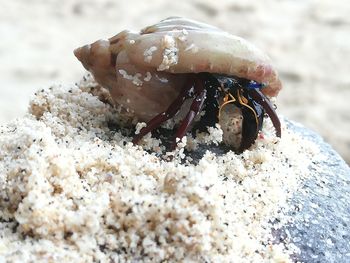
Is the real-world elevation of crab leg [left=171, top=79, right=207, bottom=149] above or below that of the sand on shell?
above

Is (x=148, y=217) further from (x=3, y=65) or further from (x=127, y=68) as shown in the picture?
(x=3, y=65)

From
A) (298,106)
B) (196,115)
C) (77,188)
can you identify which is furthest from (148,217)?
(298,106)

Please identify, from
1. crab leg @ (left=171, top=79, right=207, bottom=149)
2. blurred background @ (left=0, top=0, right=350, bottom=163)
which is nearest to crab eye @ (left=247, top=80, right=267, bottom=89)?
crab leg @ (left=171, top=79, right=207, bottom=149)

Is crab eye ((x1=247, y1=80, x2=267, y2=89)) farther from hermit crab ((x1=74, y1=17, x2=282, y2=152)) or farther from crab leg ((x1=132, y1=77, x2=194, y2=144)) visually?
crab leg ((x1=132, y1=77, x2=194, y2=144))

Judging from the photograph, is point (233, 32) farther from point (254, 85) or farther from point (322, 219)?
point (322, 219)

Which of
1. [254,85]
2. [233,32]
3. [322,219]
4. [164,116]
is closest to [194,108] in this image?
[164,116]

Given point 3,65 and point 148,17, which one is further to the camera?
point 148,17
